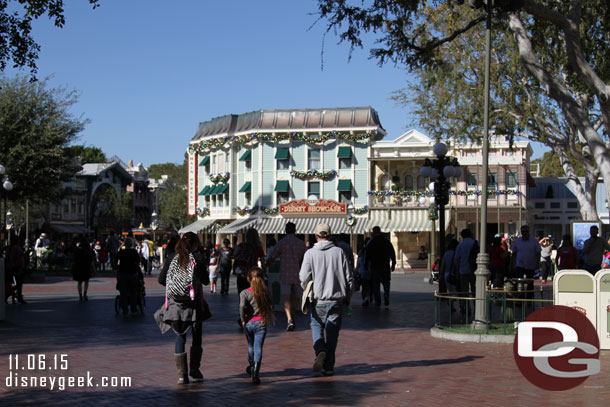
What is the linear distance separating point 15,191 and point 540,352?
31556 mm

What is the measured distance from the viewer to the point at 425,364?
10.3 metres

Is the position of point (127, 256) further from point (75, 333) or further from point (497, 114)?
point (497, 114)

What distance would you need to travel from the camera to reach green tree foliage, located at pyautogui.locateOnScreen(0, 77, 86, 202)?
36150 millimetres

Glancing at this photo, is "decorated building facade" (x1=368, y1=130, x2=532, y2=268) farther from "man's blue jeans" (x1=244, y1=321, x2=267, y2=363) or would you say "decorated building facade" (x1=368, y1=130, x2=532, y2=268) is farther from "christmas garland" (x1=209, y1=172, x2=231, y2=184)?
"man's blue jeans" (x1=244, y1=321, x2=267, y2=363)

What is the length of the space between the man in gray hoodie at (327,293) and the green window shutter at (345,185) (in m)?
42.9

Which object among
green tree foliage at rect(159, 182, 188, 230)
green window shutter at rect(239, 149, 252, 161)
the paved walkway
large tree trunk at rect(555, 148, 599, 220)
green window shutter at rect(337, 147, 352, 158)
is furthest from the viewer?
green tree foliage at rect(159, 182, 188, 230)

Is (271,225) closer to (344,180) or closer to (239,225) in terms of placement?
(239,225)

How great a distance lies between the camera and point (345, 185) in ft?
173

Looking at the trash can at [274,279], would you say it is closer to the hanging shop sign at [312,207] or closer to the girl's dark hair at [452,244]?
the girl's dark hair at [452,244]

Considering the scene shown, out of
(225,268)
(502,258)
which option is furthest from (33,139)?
(502,258)

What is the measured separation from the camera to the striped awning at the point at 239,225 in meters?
53.8

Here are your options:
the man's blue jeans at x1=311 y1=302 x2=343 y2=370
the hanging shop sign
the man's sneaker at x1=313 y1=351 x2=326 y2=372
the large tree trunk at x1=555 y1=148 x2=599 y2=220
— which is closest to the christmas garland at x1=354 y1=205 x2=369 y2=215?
the hanging shop sign
